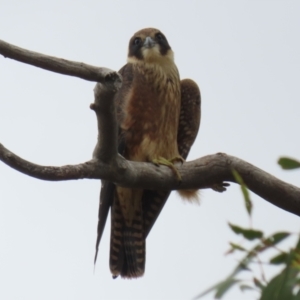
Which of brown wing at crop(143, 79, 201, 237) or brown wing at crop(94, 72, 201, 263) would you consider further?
brown wing at crop(143, 79, 201, 237)

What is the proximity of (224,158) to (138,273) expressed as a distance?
1.54 m

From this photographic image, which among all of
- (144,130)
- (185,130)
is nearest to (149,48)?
(185,130)

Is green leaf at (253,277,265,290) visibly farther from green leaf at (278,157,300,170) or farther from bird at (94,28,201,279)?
bird at (94,28,201,279)

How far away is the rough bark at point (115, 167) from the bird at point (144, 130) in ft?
1.78

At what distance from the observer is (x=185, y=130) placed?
4992mm

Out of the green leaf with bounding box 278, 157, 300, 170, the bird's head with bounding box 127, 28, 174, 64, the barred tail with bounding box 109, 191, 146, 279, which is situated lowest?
the green leaf with bounding box 278, 157, 300, 170

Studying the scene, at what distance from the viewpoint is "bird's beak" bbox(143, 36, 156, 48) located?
5039 mm

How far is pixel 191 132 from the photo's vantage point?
16.4 ft

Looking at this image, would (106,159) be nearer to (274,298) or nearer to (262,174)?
(262,174)

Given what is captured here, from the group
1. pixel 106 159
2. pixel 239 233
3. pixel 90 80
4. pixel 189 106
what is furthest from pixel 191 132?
pixel 239 233

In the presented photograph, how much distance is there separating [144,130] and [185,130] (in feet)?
1.84

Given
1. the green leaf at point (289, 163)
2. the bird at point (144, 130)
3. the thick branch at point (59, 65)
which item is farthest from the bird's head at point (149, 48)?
the green leaf at point (289, 163)

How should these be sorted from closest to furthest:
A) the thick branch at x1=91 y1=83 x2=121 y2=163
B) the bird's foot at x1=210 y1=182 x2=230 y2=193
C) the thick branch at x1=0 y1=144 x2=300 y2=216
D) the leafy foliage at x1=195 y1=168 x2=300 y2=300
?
the leafy foliage at x1=195 y1=168 x2=300 y2=300 → the thick branch at x1=91 y1=83 x2=121 y2=163 → the thick branch at x1=0 y1=144 x2=300 y2=216 → the bird's foot at x1=210 y1=182 x2=230 y2=193

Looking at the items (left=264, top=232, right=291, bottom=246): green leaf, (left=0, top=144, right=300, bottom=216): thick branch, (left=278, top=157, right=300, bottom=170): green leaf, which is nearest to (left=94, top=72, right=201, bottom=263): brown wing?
(left=0, top=144, right=300, bottom=216): thick branch
